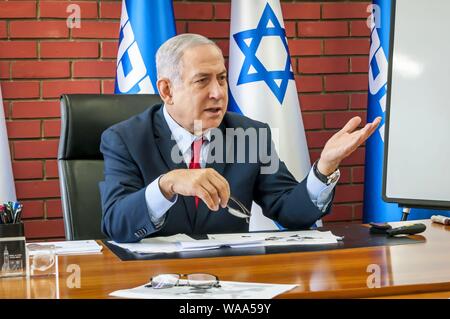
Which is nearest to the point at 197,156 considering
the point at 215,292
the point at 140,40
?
the point at 215,292

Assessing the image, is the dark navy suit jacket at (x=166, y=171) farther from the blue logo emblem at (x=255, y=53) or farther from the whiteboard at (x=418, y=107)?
the blue logo emblem at (x=255, y=53)

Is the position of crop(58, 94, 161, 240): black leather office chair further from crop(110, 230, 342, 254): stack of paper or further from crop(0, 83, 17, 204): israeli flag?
crop(0, 83, 17, 204): israeli flag

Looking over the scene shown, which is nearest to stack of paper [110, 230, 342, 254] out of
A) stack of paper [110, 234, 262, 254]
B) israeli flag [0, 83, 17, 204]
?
stack of paper [110, 234, 262, 254]

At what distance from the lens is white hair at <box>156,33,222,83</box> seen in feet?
6.81

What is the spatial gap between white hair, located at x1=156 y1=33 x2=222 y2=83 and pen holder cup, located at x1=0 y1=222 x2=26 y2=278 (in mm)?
848

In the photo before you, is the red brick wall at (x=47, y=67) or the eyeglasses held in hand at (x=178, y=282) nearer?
the eyeglasses held in hand at (x=178, y=282)

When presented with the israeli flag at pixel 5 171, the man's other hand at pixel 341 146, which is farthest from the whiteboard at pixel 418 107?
the israeli flag at pixel 5 171

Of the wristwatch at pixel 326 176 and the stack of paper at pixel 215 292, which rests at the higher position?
the wristwatch at pixel 326 176

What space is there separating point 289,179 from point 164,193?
1.98 feet

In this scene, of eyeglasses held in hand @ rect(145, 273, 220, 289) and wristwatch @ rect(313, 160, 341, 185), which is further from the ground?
wristwatch @ rect(313, 160, 341, 185)

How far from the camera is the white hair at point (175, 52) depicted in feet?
6.81

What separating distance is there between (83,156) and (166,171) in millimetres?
327

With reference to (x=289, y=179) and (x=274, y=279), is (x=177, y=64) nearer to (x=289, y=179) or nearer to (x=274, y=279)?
(x=289, y=179)

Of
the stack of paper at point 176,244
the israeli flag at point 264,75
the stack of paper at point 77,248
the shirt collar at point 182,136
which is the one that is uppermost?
the israeli flag at point 264,75
